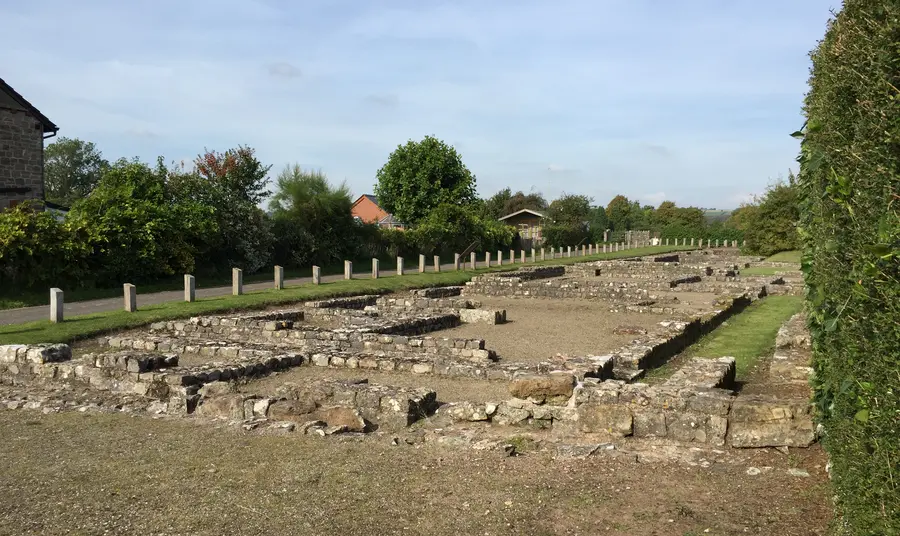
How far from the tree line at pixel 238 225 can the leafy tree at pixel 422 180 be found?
9 centimetres

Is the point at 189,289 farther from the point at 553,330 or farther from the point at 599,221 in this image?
the point at 599,221

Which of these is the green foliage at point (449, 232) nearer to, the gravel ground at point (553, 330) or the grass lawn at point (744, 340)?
the gravel ground at point (553, 330)

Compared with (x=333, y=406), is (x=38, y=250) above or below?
above

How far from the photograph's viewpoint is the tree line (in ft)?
72.2

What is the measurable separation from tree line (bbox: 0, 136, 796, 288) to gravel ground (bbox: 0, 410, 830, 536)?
54.9 feet

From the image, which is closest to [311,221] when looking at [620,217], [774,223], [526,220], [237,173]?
[237,173]

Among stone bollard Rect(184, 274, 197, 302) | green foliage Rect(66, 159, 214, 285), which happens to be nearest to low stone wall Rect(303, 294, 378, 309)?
stone bollard Rect(184, 274, 197, 302)

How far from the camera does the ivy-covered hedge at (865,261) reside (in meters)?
2.96

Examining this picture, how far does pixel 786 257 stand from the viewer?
4372 centimetres

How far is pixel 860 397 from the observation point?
3295 mm

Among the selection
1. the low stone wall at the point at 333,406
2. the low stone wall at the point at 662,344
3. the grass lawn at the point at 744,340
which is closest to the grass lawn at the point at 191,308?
the low stone wall at the point at 333,406

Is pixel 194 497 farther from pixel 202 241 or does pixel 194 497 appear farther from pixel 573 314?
pixel 202 241

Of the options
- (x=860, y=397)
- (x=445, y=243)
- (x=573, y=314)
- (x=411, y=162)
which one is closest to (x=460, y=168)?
(x=411, y=162)

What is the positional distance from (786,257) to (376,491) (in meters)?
43.9
